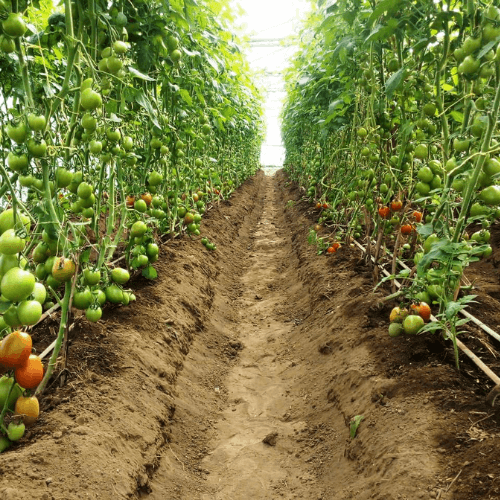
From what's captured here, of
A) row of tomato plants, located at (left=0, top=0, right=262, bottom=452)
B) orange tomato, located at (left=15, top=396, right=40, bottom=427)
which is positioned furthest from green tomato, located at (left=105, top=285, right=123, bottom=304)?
orange tomato, located at (left=15, top=396, right=40, bottom=427)

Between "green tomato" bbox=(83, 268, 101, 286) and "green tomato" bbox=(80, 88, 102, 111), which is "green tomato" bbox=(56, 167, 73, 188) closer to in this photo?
"green tomato" bbox=(80, 88, 102, 111)

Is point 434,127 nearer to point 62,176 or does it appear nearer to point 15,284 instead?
point 62,176

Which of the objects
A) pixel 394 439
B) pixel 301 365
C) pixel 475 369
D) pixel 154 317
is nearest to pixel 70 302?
pixel 154 317

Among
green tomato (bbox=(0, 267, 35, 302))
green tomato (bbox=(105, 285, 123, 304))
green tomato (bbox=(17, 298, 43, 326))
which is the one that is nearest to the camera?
green tomato (bbox=(0, 267, 35, 302))

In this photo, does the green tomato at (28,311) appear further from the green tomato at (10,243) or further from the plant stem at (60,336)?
the plant stem at (60,336)

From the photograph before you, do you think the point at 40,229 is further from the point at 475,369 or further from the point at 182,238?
the point at 182,238

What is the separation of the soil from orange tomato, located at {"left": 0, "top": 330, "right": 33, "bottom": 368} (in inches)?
14.7

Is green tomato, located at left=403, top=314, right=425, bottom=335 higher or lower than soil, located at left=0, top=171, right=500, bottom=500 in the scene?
higher

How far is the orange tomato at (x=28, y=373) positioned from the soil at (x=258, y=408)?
0.83ft

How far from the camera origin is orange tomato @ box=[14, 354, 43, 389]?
1583 mm

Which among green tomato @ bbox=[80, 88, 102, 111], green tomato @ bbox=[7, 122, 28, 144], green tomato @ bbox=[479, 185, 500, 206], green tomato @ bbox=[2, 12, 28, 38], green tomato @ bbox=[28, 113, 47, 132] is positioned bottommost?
green tomato @ bbox=[479, 185, 500, 206]

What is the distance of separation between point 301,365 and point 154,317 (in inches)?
42.8

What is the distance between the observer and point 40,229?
1.85m

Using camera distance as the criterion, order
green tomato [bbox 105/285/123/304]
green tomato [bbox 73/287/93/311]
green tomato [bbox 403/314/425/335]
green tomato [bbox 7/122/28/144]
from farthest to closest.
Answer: green tomato [bbox 105/285/123/304]
green tomato [bbox 403/314/425/335]
green tomato [bbox 73/287/93/311]
green tomato [bbox 7/122/28/144]
